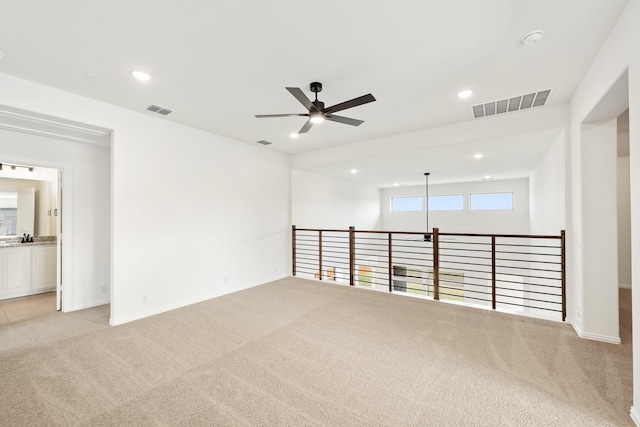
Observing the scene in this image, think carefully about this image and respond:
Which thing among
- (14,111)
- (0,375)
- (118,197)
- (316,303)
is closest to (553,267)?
(316,303)

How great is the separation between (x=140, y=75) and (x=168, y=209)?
1890 millimetres

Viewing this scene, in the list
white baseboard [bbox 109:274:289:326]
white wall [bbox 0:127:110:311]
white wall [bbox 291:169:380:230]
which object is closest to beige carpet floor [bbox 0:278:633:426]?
white baseboard [bbox 109:274:289:326]

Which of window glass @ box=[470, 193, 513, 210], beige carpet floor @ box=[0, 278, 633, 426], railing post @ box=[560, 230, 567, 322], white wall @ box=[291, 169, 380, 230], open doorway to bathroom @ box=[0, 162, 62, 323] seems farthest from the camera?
window glass @ box=[470, 193, 513, 210]

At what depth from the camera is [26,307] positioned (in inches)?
163

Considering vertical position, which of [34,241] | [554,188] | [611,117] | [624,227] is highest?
[611,117]

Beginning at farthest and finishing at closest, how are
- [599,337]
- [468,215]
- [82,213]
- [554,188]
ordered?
[468,215]
[554,188]
[82,213]
[599,337]

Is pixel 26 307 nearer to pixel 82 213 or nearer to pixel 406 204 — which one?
pixel 82 213

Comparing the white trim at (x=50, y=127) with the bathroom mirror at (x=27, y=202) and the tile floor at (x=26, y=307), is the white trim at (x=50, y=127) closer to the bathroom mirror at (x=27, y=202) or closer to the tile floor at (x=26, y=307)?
the bathroom mirror at (x=27, y=202)

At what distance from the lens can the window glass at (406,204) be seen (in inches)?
401

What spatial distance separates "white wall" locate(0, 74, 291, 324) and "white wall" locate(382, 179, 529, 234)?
638cm

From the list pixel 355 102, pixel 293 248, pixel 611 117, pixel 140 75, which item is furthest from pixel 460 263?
pixel 140 75

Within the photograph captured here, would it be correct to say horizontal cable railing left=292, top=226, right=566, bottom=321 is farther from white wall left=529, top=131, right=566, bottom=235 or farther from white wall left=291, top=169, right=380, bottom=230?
white wall left=291, top=169, right=380, bottom=230

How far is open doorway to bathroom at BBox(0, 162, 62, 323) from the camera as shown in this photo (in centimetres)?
450

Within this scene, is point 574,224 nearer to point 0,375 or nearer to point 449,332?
point 449,332
